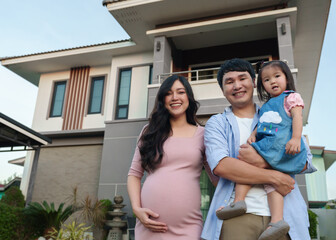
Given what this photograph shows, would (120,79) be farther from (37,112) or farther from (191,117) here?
(191,117)

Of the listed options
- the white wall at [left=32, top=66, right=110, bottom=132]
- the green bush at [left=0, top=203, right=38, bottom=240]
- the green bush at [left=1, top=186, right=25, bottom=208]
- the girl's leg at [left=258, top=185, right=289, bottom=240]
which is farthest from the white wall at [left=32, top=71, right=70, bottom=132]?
the girl's leg at [left=258, top=185, right=289, bottom=240]

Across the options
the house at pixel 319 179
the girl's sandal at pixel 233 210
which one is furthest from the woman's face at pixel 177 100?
the house at pixel 319 179

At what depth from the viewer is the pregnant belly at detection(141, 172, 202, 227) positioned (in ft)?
5.71

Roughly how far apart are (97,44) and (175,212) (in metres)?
9.79

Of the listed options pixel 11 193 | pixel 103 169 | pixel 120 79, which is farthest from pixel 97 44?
pixel 11 193

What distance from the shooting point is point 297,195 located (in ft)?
5.00

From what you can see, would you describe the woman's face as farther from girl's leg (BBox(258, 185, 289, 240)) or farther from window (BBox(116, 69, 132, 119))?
window (BBox(116, 69, 132, 119))

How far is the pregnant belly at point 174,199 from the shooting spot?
1740 millimetres

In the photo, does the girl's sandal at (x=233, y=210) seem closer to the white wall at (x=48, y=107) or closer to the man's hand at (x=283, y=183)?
the man's hand at (x=283, y=183)

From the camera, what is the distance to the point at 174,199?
1767 millimetres

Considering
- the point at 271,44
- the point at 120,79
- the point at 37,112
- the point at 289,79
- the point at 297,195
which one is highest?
the point at 271,44

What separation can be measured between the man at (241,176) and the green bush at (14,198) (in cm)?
885

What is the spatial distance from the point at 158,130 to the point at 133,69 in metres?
8.90

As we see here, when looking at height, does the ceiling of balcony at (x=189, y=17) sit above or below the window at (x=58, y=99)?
above
